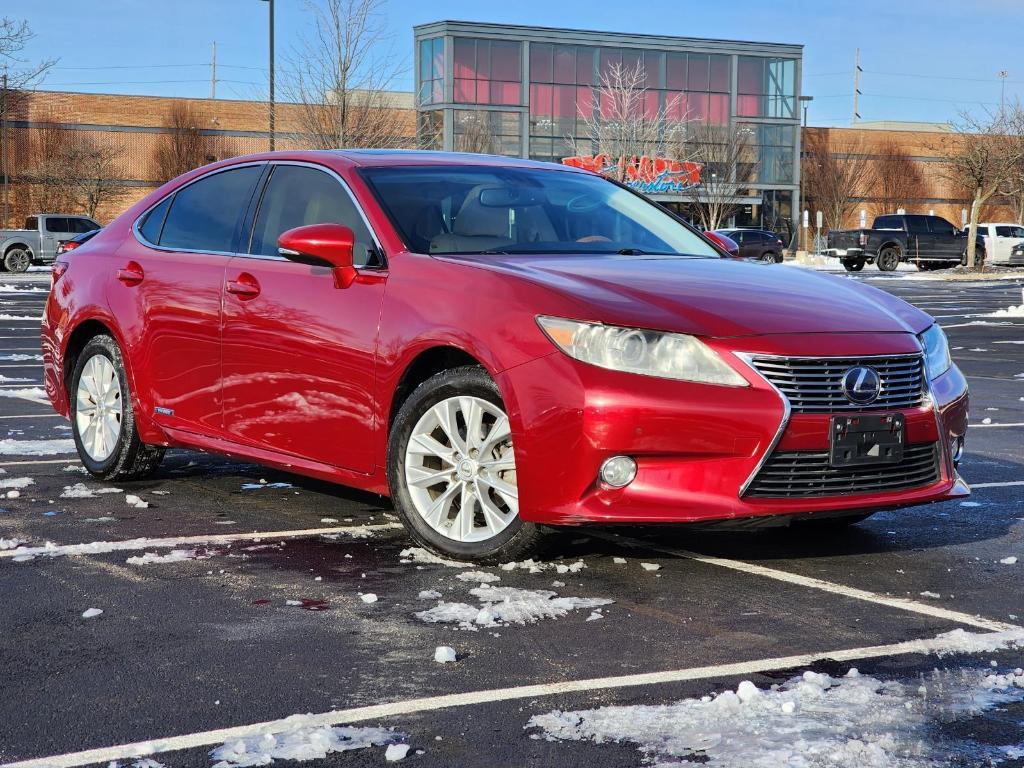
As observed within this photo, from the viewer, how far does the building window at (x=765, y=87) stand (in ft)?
224

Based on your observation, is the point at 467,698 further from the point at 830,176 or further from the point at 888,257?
the point at 830,176

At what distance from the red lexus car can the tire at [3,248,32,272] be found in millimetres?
37631

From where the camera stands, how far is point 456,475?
5312mm

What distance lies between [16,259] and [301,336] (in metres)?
39.3

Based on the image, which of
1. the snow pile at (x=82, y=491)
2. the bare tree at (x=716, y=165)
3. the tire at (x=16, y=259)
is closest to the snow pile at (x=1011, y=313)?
the snow pile at (x=82, y=491)

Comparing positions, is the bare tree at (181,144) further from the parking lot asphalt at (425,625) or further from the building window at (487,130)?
the parking lot asphalt at (425,625)

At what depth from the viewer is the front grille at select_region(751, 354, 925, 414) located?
4863mm

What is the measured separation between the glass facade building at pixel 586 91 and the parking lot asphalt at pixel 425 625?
5437 cm

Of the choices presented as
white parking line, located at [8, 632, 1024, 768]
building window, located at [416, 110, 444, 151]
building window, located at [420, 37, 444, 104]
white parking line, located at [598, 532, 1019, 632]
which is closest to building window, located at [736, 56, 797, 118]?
building window, located at [420, 37, 444, 104]

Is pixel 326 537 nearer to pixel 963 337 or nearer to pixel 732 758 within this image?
pixel 732 758

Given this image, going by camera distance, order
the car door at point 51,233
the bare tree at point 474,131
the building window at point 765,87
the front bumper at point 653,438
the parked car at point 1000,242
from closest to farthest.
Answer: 1. the front bumper at point 653,438
2. the car door at point 51,233
3. the parked car at point 1000,242
4. the bare tree at point 474,131
5. the building window at point 765,87

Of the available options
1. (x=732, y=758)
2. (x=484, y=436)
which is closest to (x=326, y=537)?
(x=484, y=436)

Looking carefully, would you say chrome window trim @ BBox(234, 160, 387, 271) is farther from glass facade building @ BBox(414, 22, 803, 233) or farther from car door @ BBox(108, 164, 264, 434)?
glass facade building @ BBox(414, 22, 803, 233)

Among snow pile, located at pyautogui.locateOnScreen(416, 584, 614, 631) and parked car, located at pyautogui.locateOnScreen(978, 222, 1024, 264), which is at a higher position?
parked car, located at pyautogui.locateOnScreen(978, 222, 1024, 264)
